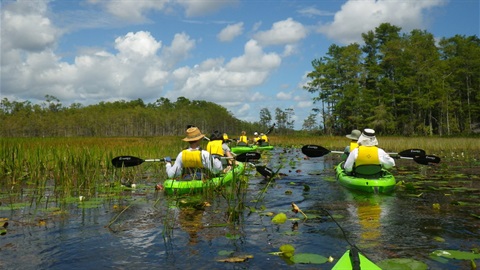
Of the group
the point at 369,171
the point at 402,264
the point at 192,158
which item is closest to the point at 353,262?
the point at 402,264

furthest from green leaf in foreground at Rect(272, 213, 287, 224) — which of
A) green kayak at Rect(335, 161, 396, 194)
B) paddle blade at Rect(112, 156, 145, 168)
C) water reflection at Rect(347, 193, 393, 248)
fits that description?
Answer: paddle blade at Rect(112, 156, 145, 168)

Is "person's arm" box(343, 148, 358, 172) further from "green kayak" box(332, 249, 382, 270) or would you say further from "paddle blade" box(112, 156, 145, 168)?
"green kayak" box(332, 249, 382, 270)

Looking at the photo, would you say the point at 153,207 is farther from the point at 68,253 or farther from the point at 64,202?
the point at 68,253

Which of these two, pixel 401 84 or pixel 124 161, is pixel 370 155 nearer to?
pixel 124 161

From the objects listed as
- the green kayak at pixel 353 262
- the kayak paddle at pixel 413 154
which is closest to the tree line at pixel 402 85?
the kayak paddle at pixel 413 154

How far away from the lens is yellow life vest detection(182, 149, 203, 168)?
863cm

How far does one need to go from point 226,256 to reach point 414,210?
14.5ft

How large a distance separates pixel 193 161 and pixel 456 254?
5.55 meters

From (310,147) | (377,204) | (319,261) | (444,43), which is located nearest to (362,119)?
(444,43)

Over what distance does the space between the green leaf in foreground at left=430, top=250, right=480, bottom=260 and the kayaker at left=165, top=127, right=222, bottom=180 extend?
491 centimetres

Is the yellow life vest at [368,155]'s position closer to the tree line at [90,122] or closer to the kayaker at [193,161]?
the kayaker at [193,161]

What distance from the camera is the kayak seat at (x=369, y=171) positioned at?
973 cm

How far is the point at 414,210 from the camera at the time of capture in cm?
745

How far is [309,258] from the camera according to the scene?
4.58 meters
